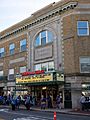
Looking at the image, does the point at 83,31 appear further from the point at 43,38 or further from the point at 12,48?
the point at 12,48

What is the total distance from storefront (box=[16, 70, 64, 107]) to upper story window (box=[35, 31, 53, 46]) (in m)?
4.52

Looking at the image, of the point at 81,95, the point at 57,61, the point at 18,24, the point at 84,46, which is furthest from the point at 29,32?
the point at 81,95

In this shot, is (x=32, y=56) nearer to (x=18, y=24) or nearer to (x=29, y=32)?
(x=29, y=32)

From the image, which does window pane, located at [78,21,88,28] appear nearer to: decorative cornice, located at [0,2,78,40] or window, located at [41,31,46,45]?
decorative cornice, located at [0,2,78,40]

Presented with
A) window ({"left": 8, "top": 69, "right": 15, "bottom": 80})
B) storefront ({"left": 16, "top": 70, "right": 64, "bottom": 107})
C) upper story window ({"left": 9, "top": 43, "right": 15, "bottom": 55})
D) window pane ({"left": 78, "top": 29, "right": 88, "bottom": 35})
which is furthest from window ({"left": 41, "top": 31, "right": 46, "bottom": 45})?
window ({"left": 8, "top": 69, "right": 15, "bottom": 80})

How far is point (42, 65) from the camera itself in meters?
34.3

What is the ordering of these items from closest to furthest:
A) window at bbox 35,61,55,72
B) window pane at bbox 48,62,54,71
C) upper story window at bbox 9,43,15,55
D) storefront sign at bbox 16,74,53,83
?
storefront sign at bbox 16,74,53,83 → window pane at bbox 48,62,54,71 → window at bbox 35,61,55,72 → upper story window at bbox 9,43,15,55

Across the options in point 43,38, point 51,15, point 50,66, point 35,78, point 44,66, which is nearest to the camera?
point 35,78

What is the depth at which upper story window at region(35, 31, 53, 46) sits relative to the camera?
111ft

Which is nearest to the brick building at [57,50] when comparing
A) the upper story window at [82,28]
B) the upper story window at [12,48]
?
the upper story window at [82,28]

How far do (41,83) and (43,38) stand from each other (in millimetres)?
6447

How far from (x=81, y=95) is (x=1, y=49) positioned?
791 inches

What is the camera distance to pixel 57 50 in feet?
105

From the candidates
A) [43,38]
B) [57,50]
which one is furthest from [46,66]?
[43,38]
